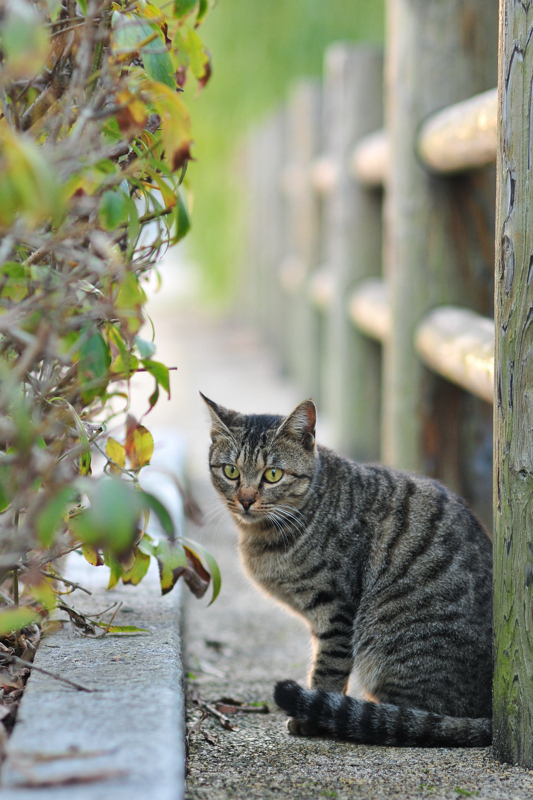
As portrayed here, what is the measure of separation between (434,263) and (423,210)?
8.5 inches

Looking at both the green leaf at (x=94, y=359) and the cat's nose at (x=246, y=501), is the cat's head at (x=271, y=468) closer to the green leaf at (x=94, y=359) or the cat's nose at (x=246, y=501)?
the cat's nose at (x=246, y=501)

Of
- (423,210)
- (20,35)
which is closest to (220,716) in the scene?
(20,35)

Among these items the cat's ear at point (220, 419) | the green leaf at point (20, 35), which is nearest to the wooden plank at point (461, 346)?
the cat's ear at point (220, 419)

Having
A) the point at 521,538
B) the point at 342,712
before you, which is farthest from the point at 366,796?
the point at 521,538

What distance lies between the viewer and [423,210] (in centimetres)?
351

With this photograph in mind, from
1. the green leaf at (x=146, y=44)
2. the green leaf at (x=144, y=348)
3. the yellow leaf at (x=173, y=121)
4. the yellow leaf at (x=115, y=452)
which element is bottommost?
the yellow leaf at (x=115, y=452)

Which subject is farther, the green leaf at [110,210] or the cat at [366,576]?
the cat at [366,576]

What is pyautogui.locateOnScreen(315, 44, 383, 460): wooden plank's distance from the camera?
5.00 m

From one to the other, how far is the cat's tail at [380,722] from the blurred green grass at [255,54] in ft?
12.1

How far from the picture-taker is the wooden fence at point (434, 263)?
1797mm

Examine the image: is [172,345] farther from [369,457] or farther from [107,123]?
[107,123]

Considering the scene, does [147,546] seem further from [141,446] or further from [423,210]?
[423,210]

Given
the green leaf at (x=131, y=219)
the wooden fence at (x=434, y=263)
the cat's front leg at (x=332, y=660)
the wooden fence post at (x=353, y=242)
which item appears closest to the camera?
the green leaf at (x=131, y=219)

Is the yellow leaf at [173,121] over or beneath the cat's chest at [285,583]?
over
